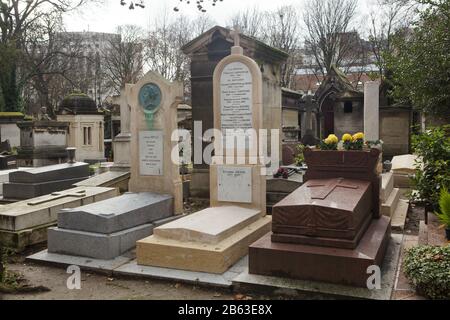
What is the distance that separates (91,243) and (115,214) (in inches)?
19.7

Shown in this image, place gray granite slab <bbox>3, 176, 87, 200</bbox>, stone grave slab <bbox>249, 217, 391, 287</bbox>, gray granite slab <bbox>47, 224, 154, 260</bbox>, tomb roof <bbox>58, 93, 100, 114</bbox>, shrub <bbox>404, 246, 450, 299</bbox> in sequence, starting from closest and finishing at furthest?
1. shrub <bbox>404, 246, 450, 299</bbox>
2. stone grave slab <bbox>249, 217, 391, 287</bbox>
3. gray granite slab <bbox>47, 224, 154, 260</bbox>
4. gray granite slab <bbox>3, 176, 87, 200</bbox>
5. tomb roof <bbox>58, 93, 100, 114</bbox>

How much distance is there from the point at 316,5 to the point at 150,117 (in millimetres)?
34080

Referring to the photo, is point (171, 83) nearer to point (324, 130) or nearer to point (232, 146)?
point (232, 146)

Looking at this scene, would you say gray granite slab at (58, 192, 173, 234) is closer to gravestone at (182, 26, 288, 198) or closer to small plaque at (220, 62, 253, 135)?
small plaque at (220, 62, 253, 135)

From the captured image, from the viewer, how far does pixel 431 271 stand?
12.6 ft

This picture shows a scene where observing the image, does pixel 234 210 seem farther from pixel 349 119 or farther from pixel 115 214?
pixel 349 119

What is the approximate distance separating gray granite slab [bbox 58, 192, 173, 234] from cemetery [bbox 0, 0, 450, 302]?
0.02 meters

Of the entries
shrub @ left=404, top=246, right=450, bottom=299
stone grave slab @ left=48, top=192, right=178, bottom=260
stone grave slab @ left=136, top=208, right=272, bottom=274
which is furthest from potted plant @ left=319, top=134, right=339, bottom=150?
stone grave slab @ left=48, top=192, right=178, bottom=260

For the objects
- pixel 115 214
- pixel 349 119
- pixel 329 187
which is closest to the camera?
pixel 329 187

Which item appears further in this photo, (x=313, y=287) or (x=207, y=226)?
(x=207, y=226)

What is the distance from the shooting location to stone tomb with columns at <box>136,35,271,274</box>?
17.0 feet

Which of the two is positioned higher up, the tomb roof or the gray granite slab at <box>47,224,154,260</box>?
the tomb roof

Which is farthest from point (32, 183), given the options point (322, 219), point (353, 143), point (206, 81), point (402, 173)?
point (402, 173)

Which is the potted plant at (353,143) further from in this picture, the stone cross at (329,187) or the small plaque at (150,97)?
the small plaque at (150,97)
